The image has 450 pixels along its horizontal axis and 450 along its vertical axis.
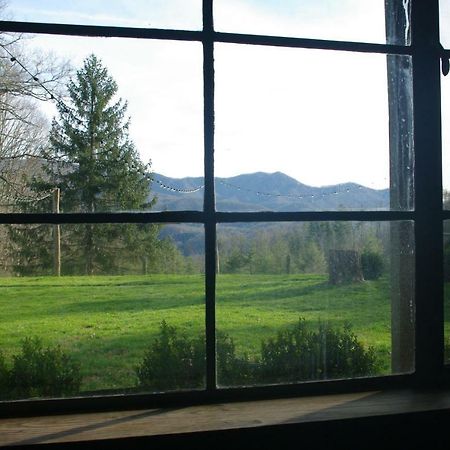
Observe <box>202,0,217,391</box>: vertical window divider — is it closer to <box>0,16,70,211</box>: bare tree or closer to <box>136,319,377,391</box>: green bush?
<box>136,319,377,391</box>: green bush

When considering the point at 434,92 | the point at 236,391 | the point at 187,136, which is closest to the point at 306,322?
the point at 236,391

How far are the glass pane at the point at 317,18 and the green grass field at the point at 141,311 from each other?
0.78 metres

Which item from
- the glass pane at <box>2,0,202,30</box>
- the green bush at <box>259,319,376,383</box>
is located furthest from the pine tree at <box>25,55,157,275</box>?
the green bush at <box>259,319,376,383</box>

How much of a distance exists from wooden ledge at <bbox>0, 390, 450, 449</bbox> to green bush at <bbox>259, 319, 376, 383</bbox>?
0.30 feet

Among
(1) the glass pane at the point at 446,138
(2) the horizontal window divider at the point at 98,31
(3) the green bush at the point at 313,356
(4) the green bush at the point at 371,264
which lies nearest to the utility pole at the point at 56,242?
(2) the horizontal window divider at the point at 98,31

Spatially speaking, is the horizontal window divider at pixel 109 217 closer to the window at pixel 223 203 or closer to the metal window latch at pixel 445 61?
the window at pixel 223 203

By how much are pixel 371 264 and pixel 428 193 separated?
0.29 meters

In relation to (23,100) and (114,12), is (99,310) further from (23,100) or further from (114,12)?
(114,12)

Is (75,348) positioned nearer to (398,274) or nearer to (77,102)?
(77,102)

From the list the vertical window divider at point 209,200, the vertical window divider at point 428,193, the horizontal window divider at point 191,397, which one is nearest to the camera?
the horizontal window divider at point 191,397

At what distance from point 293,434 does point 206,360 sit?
33 centimetres

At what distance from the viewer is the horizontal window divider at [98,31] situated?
1472mm

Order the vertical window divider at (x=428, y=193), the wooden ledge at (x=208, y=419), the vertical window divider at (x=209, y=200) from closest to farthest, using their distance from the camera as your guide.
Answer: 1. the wooden ledge at (x=208, y=419)
2. the vertical window divider at (x=209, y=200)
3. the vertical window divider at (x=428, y=193)

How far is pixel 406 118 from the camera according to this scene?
1.74m
